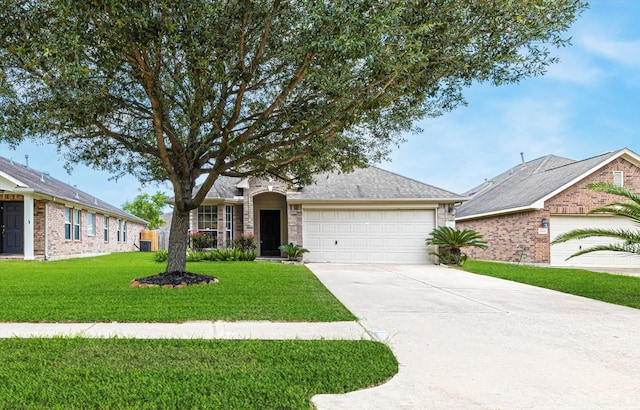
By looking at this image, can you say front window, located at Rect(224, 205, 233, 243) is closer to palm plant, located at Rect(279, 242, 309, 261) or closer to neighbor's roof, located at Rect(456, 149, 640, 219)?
palm plant, located at Rect(279, 242, 309, 261)

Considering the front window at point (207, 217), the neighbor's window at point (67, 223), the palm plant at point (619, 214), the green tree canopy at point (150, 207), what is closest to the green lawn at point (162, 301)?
the palm plant at point (619, 214)

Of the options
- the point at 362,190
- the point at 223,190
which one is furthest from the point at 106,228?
the point at 362,190

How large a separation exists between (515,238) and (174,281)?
15.1 metres

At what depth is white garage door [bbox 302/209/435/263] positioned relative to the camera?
1653cm

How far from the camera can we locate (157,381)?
10.3 feet

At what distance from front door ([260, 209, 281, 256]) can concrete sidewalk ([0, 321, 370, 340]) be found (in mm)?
13127

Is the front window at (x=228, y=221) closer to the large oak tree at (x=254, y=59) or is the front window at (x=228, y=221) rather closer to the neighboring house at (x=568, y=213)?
the large oak tree at (x=254, y=59)

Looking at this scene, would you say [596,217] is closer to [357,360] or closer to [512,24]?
[512,24]

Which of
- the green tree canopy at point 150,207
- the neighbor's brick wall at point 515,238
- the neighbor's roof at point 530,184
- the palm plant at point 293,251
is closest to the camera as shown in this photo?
the palm plant at point 293,251

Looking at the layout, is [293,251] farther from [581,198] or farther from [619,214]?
[581,198]

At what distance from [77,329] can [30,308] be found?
1.76 m

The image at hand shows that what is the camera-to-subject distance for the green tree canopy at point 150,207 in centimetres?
4272

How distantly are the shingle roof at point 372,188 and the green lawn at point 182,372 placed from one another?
1212 cm

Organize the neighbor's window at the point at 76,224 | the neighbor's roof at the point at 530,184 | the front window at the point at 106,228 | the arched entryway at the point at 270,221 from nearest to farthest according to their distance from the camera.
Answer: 1. the neighbor's roof at the point at 530,184
2. the arched entryway at the point at 270,221
3. the neighbor's window at the point at 76,224
4. the front window at the point at 106,228
